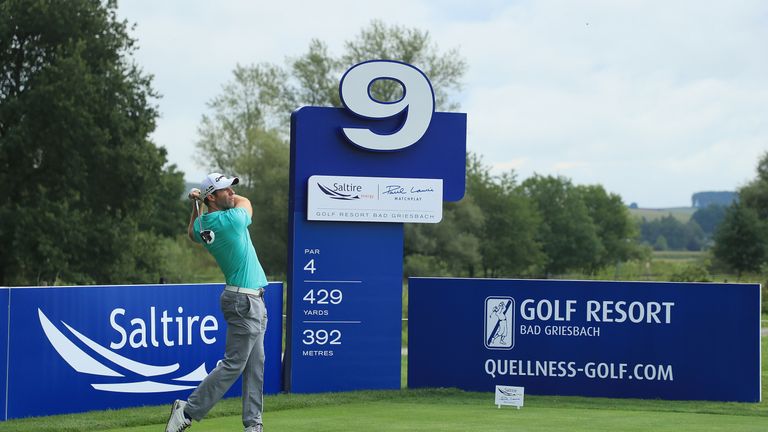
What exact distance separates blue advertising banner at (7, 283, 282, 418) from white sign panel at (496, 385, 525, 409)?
3.05 m

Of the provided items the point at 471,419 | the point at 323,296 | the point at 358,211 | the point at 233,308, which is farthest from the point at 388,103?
the point at 233,308

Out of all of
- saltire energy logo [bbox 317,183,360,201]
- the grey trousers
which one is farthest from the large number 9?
the grey trousers

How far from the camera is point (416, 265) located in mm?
57094

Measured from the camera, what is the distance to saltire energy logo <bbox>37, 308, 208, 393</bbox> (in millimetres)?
10594

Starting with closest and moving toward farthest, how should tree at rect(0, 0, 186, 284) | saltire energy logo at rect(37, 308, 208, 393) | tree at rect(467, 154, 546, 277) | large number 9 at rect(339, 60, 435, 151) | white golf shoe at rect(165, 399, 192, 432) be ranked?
white golf shoe at rect(165, 399, 192, 432), saltire energy logo at rect(37, 308, 208, 393), large number 9 at rect(339, 60, 435, 151), tree at rect(0, 0, 186, 284), tree at rect(467, 154, 546, 277)

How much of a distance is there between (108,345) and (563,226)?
86.9 m

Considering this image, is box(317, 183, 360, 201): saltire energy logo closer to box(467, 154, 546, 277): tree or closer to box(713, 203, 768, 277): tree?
box(713, 203, 768, 277): tree

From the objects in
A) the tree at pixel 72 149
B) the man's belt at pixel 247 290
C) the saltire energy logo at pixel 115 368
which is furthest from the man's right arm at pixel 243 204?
the tree at pixel 72 149

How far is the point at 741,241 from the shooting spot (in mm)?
58438

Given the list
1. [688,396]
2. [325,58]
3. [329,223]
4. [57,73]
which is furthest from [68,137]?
[688,396]

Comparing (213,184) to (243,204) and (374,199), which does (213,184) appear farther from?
(374,199)

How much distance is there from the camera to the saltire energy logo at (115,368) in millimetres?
10594

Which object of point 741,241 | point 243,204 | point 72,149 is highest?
point 72,149

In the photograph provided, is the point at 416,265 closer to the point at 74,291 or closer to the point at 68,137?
the point at 68,137
